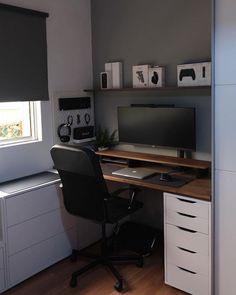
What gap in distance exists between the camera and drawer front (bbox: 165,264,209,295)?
2.53 m

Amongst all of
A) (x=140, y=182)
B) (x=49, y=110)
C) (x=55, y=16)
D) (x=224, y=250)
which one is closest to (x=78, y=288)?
(x=140, y=182)

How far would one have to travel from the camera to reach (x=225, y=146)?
7.59 feet

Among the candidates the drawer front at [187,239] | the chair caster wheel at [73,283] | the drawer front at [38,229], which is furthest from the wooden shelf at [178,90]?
the chair caster wheel at [73,283]

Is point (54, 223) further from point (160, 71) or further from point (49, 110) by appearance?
point (160, 71)

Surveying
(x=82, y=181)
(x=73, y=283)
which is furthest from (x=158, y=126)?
(x=73, y=283)

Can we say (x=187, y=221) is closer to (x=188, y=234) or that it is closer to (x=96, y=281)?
(x=188, y=234)

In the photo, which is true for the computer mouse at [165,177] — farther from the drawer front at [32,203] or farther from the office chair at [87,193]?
the drawer front at [32,203]

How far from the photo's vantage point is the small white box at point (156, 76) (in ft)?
10.4

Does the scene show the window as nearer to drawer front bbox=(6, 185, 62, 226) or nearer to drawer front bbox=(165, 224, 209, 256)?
drawer front bbox=(6, 185, 62, 226)

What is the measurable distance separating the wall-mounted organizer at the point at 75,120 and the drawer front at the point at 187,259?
1.47 meters

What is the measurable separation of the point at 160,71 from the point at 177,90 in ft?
0.74

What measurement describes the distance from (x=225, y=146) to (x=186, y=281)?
3.44 feet

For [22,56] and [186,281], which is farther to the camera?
[22,56]

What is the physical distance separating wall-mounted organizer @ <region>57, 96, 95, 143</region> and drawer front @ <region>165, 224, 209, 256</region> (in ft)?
4.57
